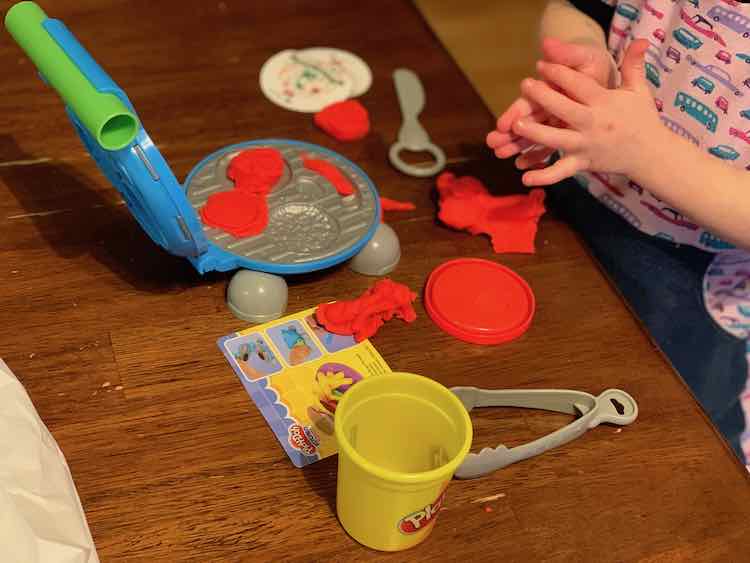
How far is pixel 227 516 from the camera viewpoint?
0.56 m

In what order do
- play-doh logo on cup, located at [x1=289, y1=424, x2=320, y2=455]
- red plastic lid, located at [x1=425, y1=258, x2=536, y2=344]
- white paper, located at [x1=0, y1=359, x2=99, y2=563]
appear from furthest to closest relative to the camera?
red plastic lid, located at [x1=425, y1=258, x2=536, y2=344], play-doh logo on cup, located at [x1=289, y1=424, x2=320, y2=455], white paper, located at [x1=0, y1=359, x2=99, y2=563]

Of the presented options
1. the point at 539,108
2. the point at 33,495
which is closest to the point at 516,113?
the point at 539,108

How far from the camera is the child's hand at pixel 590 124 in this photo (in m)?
0.69

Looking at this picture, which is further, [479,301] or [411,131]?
[411,131]

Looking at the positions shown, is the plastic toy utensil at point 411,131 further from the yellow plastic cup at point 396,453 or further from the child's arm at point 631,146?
the yellow plastic cup at point 396,453

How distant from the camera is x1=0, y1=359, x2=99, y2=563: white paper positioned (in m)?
0.48

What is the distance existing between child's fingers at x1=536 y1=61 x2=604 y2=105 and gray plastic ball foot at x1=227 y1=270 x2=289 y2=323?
0.27m

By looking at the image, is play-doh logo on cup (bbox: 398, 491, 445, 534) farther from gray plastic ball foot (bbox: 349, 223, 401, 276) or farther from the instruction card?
gray plastic ball foot (bbox: 349, 223, 401, 276)

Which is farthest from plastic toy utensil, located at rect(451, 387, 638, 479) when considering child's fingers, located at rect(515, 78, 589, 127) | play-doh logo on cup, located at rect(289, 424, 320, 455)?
child's fingers, located at rect(515, 78, 589, 127)

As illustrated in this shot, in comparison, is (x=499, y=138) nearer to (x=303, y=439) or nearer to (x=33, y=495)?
(x=303, y=439)

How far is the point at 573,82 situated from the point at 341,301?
25 cm

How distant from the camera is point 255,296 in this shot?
677mm

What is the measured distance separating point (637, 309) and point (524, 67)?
1.14 metres

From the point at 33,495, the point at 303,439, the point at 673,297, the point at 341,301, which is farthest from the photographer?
the point at 673,297
